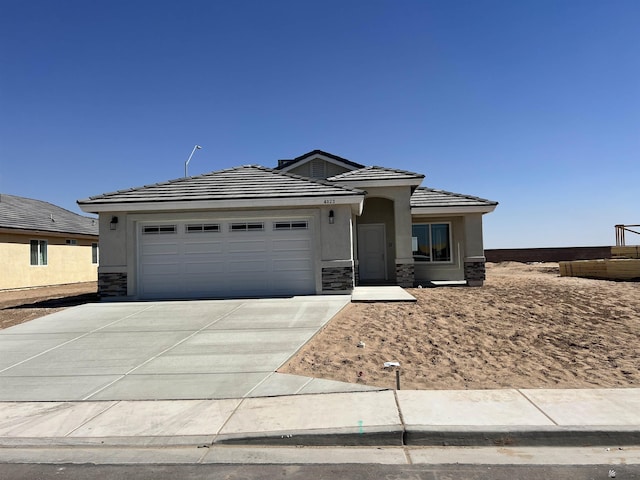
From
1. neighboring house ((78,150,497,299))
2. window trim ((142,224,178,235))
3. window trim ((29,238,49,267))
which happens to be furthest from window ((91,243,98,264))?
window trim ((142,224,178,235))

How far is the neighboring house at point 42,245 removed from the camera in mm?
20984

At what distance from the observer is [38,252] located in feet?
75.5

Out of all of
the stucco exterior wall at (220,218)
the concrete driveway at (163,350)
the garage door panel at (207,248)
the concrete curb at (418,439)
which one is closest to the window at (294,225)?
the stucco exterior wall at (220,218)

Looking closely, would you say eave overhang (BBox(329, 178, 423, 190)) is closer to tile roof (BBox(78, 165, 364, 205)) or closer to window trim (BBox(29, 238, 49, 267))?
tile roof (BBox(78, 165, 364, 205))

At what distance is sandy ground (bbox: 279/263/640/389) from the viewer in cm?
651

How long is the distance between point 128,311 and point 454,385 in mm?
8671

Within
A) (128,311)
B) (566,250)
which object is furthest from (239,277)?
(566,250)

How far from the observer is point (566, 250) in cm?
3906

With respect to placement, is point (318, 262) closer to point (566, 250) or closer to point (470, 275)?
point (470, 275)

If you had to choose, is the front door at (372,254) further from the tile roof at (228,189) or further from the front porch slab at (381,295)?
the tile roof at (228,189)

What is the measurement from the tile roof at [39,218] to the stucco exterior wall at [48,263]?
0.50m

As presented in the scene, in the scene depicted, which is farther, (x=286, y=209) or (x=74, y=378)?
(x=286, y=209)

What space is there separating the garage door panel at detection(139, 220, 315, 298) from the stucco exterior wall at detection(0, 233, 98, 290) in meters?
11.5

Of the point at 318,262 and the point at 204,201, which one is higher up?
the point at 204,201
